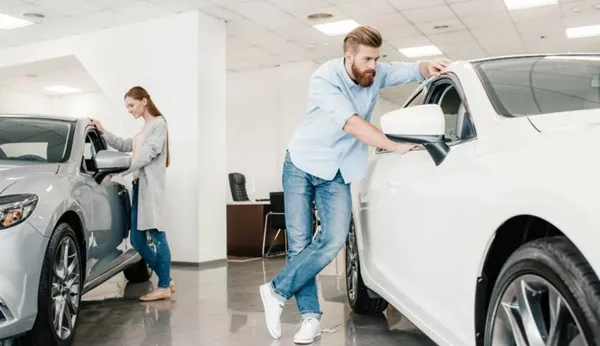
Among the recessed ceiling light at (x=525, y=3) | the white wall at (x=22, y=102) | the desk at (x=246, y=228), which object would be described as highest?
the recessed ceiling light at (x=525, y=3)

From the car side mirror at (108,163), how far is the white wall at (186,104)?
3.70 meters

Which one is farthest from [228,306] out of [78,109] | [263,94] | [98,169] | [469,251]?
[78,109]

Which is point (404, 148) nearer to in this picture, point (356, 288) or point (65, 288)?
point (356, 288)

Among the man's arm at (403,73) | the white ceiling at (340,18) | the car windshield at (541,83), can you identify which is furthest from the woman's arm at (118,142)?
the car windshield at (541,83)

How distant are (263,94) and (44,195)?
9291mm

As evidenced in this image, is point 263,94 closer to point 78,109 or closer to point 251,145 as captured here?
point 251,145

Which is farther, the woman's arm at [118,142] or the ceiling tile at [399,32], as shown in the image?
the ceiling tile at [399,32]

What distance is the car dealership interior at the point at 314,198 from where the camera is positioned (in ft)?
4.78

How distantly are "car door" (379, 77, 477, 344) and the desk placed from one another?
5733 mm

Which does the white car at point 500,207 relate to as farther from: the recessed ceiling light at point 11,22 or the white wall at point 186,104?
the recessed ceiling light at point 11,22

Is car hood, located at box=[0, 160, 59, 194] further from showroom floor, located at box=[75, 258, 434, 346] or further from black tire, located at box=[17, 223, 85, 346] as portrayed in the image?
showroom floor, located at box=[75, 258, 434, 346]

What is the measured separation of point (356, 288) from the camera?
360 centimetres

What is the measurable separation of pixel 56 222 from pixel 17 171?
0.28m

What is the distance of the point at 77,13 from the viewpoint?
307 inches
